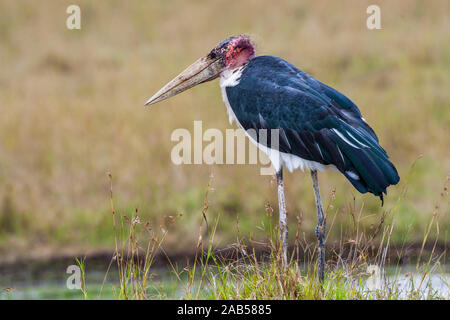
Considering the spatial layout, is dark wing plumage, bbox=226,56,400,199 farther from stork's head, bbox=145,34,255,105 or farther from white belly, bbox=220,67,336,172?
stork's head, bbox=145,34,255,105

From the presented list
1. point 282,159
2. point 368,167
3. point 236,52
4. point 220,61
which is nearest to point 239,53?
point 236,52

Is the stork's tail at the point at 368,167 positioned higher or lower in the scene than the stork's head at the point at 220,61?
lower

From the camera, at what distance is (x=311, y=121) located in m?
5.52

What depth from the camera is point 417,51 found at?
599 inches

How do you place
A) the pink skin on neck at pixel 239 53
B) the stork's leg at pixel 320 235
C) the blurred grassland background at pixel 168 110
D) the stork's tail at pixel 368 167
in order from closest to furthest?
the stork's tail at pixel 368 167
the stork's leg at pixel 320 235
the pink skin on neck at pixel 239 53
the blurred grassland background at pixel 168 110

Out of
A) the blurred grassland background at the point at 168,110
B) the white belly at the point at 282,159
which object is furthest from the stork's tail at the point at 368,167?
the blurred grassland background at the point at 168,110

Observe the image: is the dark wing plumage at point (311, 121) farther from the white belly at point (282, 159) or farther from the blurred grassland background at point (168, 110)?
the blurred grassland background at point (168, 110)

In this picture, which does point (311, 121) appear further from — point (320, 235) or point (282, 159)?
point (320, 235)

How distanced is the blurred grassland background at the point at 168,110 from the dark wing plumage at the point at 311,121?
55 centimetres

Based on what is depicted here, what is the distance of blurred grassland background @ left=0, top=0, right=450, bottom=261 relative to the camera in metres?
10.4

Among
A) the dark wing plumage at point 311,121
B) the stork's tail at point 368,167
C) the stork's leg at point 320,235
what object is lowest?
the stork's leg at point 320,235

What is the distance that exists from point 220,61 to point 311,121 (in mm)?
1026

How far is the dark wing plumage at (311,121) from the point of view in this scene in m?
5.34

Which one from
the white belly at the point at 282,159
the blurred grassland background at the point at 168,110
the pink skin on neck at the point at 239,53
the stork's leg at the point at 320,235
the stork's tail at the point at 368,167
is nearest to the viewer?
the stork's tail at the point at 368,167
